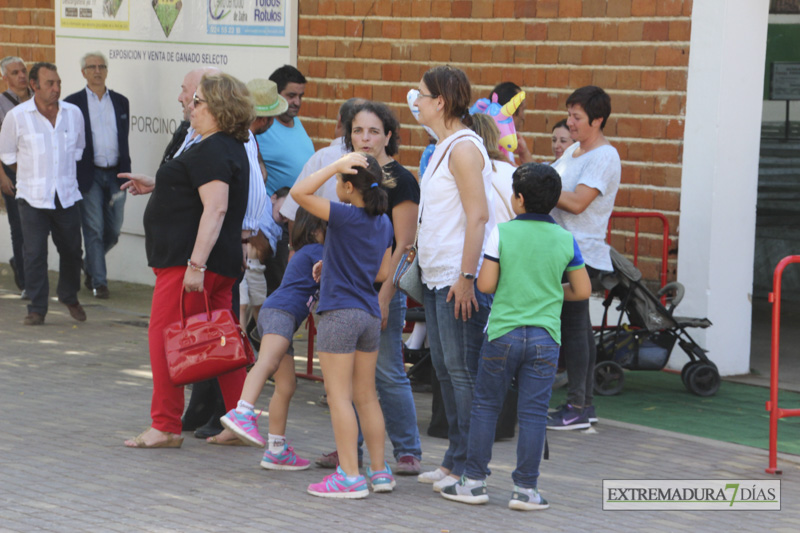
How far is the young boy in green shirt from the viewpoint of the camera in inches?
222

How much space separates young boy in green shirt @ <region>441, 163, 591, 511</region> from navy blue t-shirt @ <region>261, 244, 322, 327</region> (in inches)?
43.8

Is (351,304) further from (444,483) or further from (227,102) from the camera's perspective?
(227,102)

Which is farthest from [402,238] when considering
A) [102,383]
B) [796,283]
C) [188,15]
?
[796,283]

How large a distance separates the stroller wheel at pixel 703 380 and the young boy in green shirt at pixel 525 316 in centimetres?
337

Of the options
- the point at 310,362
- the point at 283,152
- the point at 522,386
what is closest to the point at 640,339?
the point at 310,362

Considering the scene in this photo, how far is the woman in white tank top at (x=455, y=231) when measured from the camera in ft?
18.8

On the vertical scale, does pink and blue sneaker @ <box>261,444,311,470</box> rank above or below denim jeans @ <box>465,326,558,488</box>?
below

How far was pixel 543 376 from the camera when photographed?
5.64 metres

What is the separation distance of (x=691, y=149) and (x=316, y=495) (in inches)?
189

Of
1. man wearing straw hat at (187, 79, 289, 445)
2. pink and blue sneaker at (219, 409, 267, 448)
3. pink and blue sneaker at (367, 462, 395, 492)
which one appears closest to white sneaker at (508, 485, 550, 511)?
pink and blue sneaker at (367, 462, 395, 492)

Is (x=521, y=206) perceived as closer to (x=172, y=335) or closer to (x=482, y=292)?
(x=482, y=292)

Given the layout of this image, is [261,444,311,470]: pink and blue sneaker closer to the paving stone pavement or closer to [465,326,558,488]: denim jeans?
the paving stone pavement

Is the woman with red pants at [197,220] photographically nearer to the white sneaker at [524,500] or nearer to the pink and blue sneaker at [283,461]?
the pink and blue sneaker at [283,461]

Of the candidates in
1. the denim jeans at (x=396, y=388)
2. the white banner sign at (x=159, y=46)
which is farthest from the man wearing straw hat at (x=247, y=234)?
the white banner sign at (x=159, y=46)
